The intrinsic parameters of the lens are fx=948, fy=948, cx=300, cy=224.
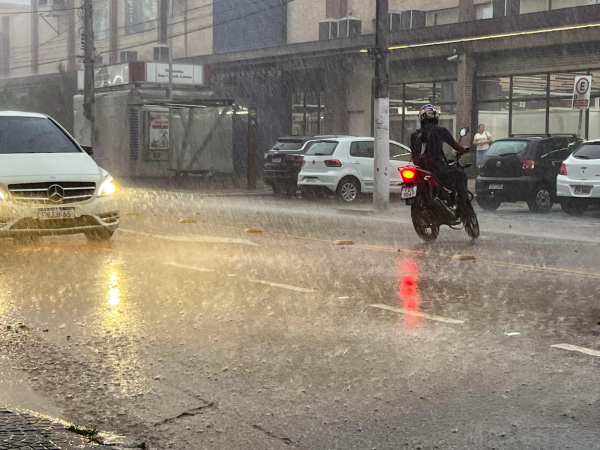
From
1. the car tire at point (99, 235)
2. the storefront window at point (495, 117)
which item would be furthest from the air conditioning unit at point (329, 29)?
the car tire at point (99, 235)

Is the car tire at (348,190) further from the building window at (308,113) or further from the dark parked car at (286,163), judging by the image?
the building window at (308,113)

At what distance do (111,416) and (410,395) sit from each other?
5.27 feet

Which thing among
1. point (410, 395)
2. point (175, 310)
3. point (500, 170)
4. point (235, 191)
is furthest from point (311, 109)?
point (410, 395)

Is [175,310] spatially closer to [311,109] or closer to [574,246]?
[574,246]

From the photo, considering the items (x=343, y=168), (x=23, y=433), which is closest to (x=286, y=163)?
(x=343, y=168)

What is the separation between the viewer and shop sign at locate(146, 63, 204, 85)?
42.1 metres

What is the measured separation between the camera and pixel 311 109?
4056cm

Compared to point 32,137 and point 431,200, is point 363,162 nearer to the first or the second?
point 431,200

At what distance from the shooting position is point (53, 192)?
11.5m

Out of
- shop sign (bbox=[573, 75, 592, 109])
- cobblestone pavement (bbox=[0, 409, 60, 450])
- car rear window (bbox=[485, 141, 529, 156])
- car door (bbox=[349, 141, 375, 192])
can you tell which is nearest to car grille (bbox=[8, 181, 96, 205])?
cobblestone pavement (bbox=[0, 409, 60, 450])

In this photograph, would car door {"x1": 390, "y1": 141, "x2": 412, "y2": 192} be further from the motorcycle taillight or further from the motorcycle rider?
the motorcycle taillight

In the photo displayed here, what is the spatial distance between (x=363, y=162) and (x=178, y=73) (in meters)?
21.2

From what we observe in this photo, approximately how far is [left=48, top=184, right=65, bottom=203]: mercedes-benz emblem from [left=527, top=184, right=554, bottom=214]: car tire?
11.1m

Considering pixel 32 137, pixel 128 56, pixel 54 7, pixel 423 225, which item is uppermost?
pixel 54 7
